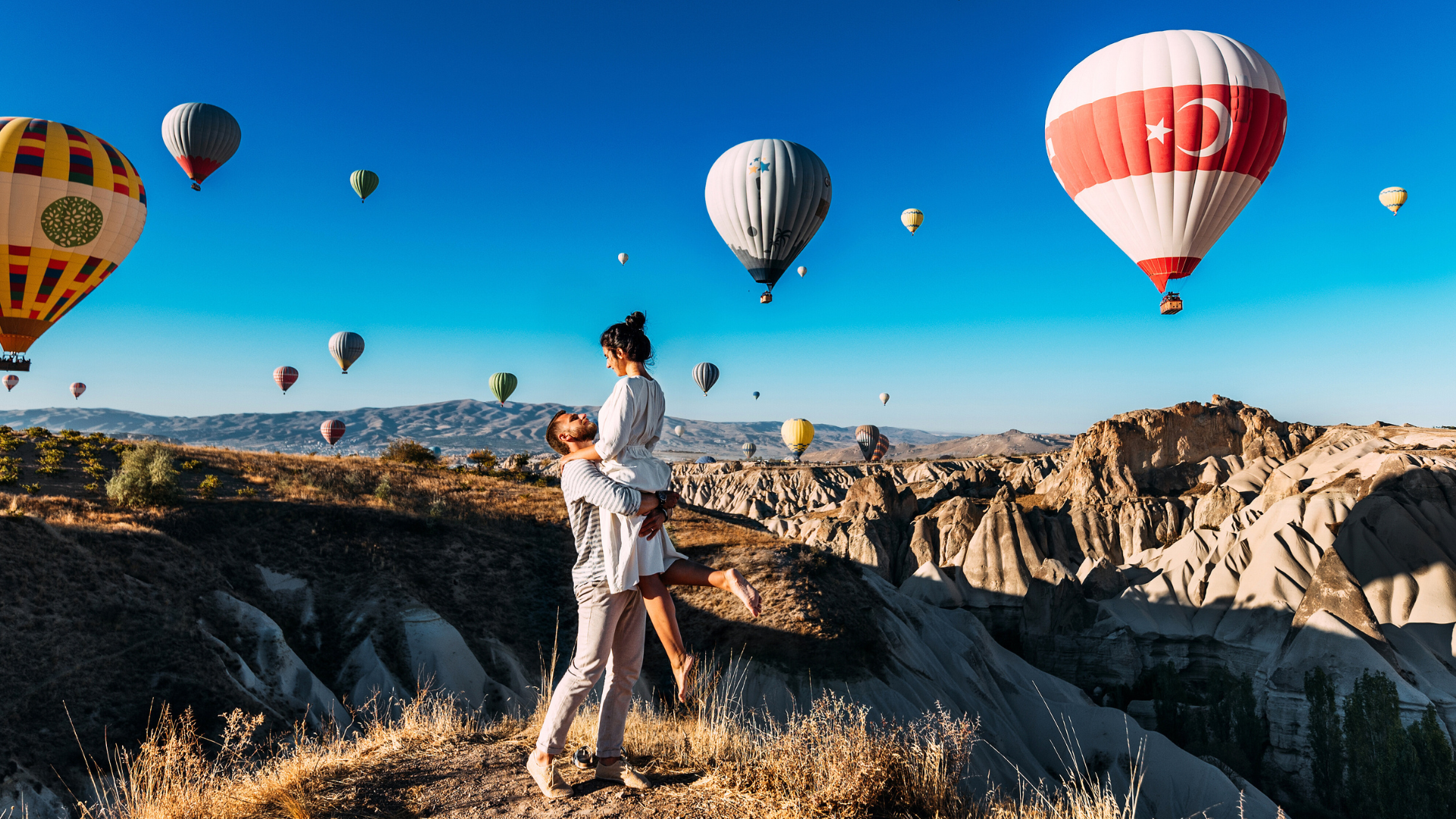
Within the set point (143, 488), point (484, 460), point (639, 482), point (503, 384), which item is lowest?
point (484, 460)

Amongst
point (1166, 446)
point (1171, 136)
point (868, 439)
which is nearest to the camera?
point (1171, 136)

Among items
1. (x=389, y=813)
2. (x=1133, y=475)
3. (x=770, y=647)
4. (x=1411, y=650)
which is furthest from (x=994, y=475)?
(x=389, y=813)

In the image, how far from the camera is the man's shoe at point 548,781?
453cm

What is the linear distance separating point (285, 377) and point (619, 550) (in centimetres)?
7921

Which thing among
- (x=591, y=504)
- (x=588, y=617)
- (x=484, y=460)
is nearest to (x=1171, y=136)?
(x=591, y=504)

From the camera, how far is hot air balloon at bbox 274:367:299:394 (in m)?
69.8

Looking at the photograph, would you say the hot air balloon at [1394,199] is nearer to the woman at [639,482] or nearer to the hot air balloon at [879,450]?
the woman at [639,482]

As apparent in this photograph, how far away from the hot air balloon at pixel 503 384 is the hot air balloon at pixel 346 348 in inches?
470

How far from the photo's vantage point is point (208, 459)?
2866cm

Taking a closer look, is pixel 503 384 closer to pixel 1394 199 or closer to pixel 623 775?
pixel 623 775

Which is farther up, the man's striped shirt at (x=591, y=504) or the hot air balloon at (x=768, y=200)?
the hot air balloon at (x=768, y=200)

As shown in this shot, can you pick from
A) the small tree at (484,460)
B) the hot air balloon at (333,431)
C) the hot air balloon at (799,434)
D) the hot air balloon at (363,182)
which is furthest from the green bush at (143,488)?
the hot air balloon at (799,434)

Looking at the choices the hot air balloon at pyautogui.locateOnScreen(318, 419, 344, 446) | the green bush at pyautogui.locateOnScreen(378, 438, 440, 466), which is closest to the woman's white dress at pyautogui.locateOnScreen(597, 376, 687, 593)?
the green bush at pyautogui.locateOnScreen(378, 438, 440, 466)

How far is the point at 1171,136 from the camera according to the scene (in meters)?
19.9
